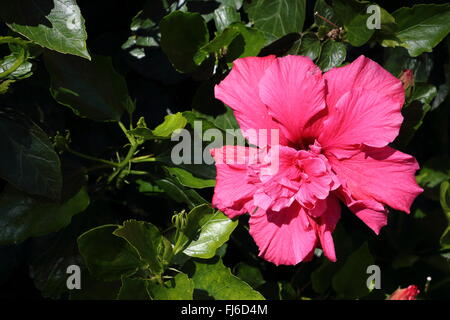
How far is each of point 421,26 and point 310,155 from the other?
15.6 inches

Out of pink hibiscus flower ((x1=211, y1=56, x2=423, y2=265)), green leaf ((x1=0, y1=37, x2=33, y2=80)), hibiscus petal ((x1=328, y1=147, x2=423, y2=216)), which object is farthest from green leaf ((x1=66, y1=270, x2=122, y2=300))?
hibiscus petal ((x1=328, y1=147, x2=423, y2=216))

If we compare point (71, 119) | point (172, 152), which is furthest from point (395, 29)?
point (71, 119)

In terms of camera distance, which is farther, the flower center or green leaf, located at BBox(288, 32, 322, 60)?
green leaf, located at BBox(288, 32, 322, 60)

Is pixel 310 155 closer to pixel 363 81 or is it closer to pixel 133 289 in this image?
pixel 363 81

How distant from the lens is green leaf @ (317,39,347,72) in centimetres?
114

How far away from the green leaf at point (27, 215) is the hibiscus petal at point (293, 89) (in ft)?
1.49

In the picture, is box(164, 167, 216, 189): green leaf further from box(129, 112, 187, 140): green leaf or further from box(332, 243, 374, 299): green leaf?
box(332, 243, 374, 299): green leaf

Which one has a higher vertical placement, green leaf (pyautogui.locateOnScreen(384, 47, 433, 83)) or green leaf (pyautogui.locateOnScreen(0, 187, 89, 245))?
green leaf (pyautogui.locateOnScreen(384, 47, 433, 83))

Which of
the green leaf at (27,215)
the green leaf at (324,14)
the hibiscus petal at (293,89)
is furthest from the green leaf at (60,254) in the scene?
the green leaf at (324,14)

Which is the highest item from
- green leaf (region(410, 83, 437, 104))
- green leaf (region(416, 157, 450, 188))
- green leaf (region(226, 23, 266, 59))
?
green leaf (region(226, 23, 266, 59))

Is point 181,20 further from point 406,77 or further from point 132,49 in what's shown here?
point 406,77

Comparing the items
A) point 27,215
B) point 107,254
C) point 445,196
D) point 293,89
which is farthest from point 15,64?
Result: point 445,196

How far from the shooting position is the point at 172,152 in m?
1.17

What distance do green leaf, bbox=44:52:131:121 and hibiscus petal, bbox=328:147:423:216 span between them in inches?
19.5
